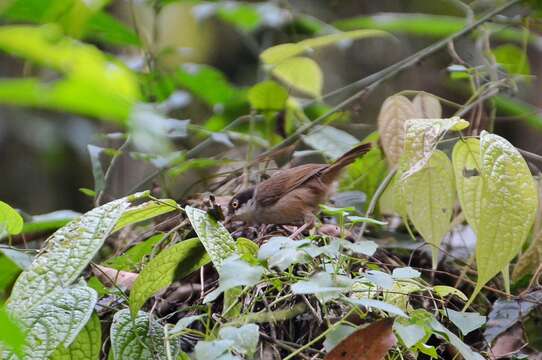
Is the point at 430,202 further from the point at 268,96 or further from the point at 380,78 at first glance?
the point at 268,96

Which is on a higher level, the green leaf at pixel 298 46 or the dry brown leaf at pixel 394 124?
the green leaf at pixel 298 46

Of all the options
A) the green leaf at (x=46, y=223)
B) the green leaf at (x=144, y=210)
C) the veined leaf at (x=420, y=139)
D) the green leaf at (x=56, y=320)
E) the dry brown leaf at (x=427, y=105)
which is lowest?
the green leaf at (x=46, y=223)

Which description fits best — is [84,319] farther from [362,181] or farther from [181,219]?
[362,181]

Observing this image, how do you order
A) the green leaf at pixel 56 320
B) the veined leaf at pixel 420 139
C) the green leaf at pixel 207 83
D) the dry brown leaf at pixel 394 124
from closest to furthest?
the green leaf at pixel 56 320 < the veined leaf at pixel 420 139 < the dry brown leaf at pixel 394 124 < the green leaf at pixel 207 83

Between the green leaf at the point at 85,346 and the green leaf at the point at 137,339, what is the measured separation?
0.04 m

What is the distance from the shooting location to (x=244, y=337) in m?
0.95

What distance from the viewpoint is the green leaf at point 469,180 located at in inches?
51.6

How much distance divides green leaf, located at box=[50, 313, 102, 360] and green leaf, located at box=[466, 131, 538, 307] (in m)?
0.62

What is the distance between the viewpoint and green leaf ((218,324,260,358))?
0.94 metres

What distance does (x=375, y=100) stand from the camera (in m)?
4.76

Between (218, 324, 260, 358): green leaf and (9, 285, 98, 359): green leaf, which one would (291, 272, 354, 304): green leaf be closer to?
(218, 324, 260, 358): green leaf

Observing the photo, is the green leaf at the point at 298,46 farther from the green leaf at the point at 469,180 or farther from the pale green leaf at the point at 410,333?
the pale green leaf at the point at 410,333

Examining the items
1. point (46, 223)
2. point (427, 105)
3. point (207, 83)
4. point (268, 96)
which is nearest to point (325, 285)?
point (427, 105)

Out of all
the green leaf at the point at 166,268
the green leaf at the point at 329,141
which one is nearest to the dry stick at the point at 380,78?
the green leaf at the point at 329,141
